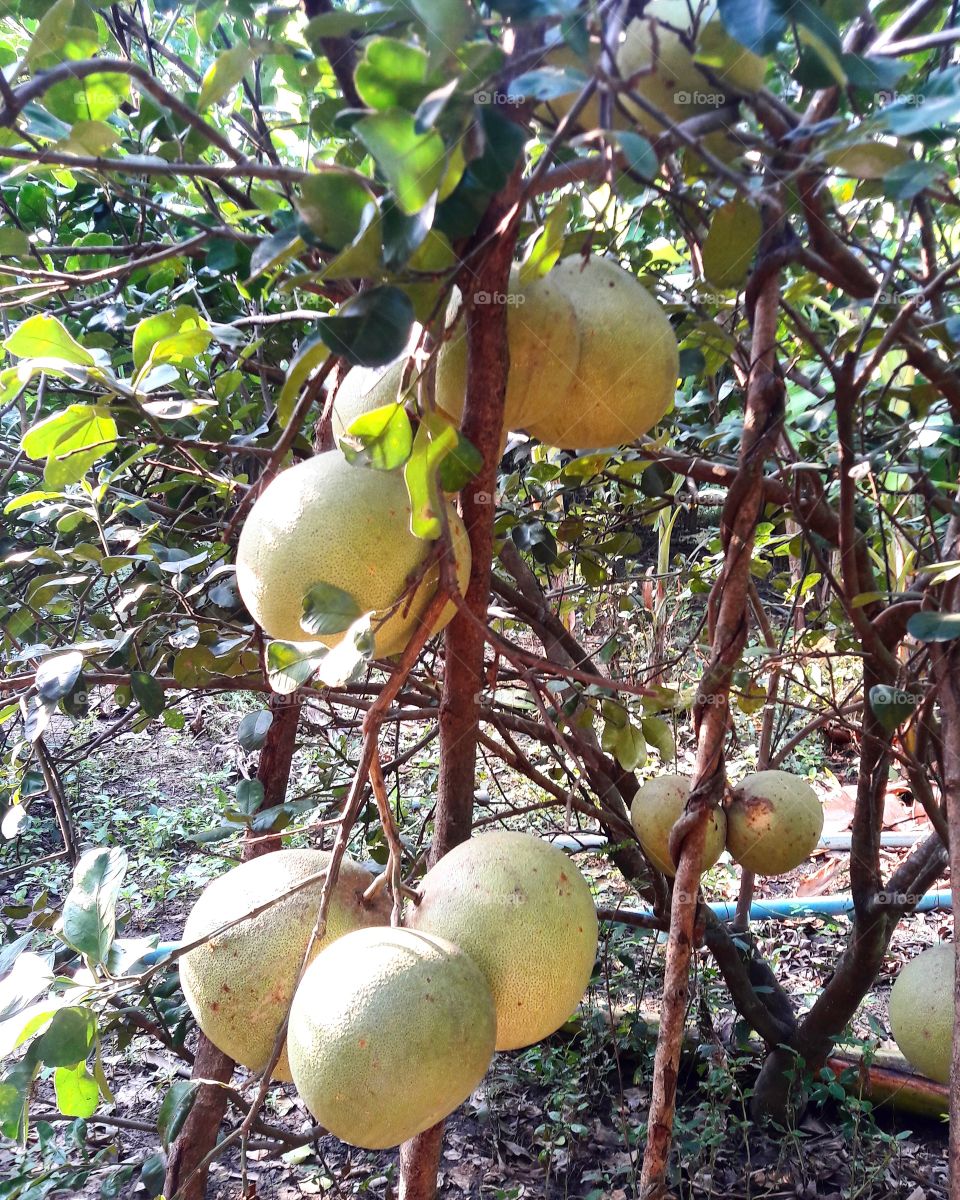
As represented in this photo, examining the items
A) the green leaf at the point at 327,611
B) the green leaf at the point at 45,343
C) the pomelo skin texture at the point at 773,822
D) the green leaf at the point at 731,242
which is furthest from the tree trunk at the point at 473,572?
the pomelo skin texture at the point at 773,822

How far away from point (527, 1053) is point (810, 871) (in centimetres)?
160

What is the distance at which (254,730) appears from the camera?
1388 millimetres

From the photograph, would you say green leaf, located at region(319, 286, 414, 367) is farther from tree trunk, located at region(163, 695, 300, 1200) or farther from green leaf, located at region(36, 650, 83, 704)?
tree trunk, located at region(163, 695, 300, 1200)

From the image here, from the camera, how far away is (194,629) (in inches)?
53.1

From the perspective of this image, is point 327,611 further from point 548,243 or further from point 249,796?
point 249,796

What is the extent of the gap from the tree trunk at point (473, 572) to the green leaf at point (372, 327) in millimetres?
134

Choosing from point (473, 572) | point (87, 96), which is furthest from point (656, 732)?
point (87, 96)

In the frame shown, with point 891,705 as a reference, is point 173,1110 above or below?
below

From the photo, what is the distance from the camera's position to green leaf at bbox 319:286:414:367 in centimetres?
52

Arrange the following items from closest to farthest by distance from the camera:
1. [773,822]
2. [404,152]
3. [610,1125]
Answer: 1. [404,152]
2. [773,822]
3. [610,1125]

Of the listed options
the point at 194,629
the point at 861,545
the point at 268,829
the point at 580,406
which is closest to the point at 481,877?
the point at 580,406

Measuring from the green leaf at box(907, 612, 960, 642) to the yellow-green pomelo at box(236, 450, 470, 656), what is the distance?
54 cm

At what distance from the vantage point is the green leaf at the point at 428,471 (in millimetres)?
596

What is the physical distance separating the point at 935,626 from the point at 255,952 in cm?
76
